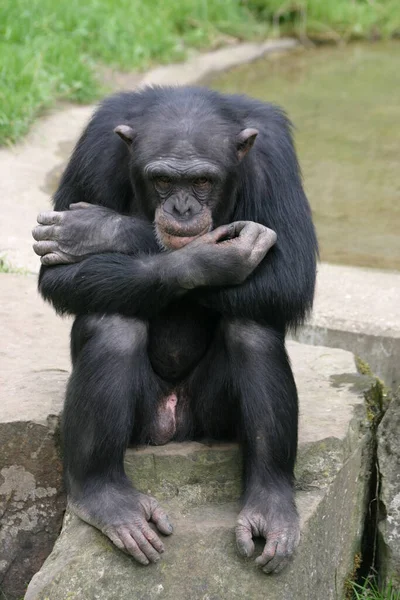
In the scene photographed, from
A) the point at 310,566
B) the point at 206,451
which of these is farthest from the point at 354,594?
the point at 206,451

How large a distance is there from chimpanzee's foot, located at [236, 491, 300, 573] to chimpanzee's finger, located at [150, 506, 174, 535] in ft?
0.97

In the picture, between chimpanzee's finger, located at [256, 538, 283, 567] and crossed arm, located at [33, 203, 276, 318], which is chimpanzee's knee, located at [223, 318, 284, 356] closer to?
crossed arm, located at [33, 203, 276, 318]

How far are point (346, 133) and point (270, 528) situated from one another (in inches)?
336

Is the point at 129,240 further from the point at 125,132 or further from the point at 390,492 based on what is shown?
the point at 390,492

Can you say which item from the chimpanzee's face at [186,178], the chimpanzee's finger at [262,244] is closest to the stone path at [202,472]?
the chimpanzee's finger at [262,244]

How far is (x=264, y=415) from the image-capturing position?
4773 mm

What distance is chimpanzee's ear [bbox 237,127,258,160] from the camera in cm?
491

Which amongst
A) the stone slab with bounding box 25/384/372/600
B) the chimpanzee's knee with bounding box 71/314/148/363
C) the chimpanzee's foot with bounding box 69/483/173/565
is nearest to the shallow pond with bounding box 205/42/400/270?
the chimpanzee's knee with bounding box 71/314/148/363

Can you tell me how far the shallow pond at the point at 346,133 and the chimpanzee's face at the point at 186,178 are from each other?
1446 mm

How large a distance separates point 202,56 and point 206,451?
37.2ft

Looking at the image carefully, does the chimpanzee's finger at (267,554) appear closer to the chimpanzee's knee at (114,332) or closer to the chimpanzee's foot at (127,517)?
the chimpanzee's foot at (127,517)

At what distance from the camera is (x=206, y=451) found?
16.5ft

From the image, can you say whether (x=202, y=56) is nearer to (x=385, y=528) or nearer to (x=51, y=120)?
(x=51, y=120)

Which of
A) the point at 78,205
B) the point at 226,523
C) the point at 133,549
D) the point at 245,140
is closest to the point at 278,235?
the point at 245,140
